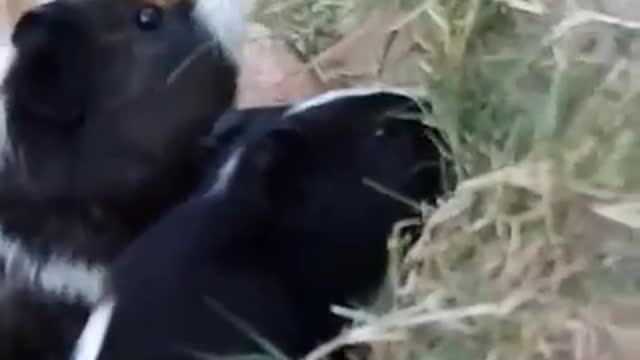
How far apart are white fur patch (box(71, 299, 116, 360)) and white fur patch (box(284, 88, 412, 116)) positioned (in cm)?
27

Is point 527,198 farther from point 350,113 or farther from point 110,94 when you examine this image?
point 110,94

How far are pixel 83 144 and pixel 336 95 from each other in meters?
0.30

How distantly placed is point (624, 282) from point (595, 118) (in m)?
0.16

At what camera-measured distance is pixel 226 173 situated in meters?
1.52

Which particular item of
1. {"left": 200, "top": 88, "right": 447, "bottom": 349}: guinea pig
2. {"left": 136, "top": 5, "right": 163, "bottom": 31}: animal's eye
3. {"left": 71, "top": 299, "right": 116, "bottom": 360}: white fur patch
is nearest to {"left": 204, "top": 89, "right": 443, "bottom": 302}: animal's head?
{"left": 200, "top": 88, "right": 447, "bottom": 349}: guinea pig

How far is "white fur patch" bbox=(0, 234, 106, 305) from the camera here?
1.62 metres

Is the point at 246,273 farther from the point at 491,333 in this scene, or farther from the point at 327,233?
the point at 491,333

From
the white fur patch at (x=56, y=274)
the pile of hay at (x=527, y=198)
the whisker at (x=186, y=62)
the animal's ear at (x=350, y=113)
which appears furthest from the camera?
the whisker at (x=186, y=62)

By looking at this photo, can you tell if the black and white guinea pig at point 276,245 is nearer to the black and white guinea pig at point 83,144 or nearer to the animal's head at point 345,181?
the animal's head at point 345,181

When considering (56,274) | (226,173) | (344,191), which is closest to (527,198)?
(344,191)

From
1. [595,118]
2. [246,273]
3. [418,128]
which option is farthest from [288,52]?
[595,118]

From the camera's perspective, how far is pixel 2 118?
171 cm

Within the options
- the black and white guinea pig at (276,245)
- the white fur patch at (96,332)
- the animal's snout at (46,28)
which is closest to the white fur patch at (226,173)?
the black and white guinea pig at (276,245)

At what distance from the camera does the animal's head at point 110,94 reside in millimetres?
1665
